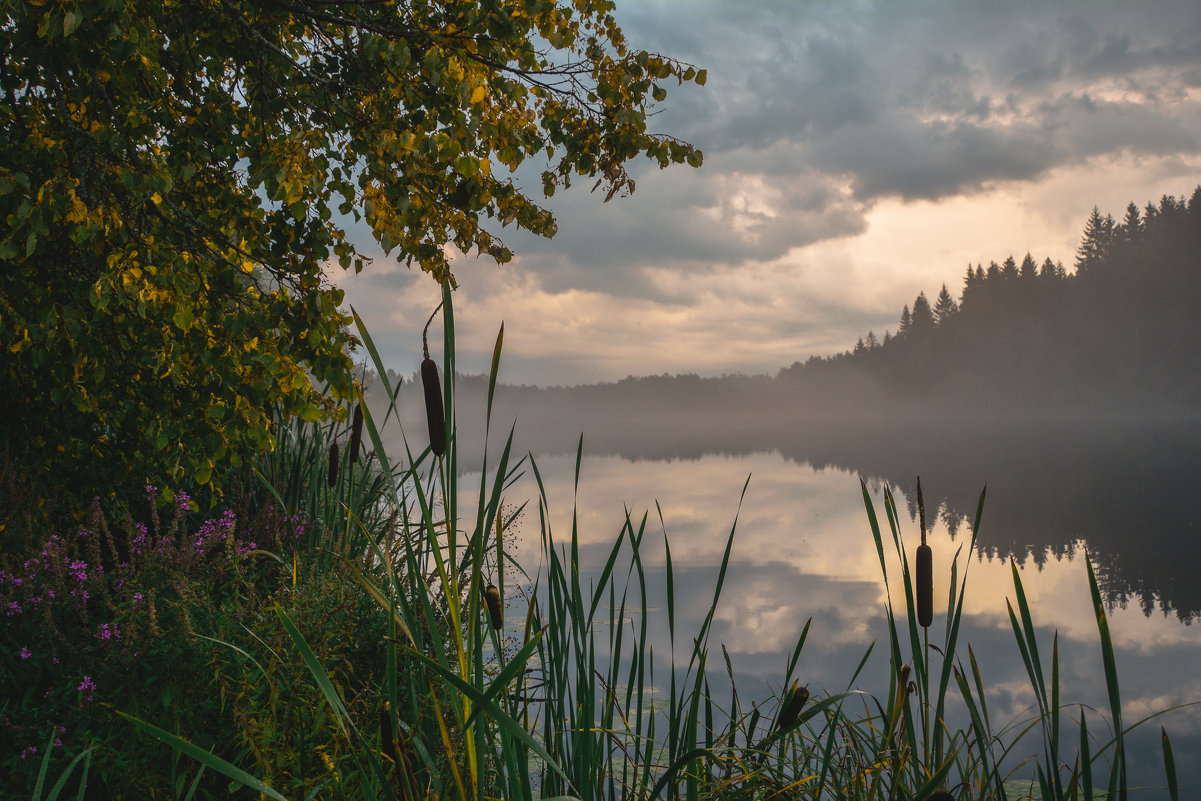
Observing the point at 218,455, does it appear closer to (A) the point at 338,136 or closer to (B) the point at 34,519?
(B) the point at 34,519

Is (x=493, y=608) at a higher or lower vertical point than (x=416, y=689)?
higher

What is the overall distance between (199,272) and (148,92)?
1.15 meters

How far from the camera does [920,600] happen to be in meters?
1.63

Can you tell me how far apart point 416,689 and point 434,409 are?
1.78m

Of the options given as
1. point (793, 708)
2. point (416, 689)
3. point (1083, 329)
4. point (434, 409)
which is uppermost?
point (1083, 329)

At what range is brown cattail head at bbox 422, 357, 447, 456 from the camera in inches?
42.3

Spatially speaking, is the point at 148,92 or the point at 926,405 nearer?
the point at 148,92

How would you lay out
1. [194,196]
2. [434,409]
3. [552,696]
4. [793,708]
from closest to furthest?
[434,409] < [793,708] < [552,696] < [194,196]

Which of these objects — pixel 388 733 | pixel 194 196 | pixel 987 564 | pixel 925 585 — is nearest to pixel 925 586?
pixel 925 585

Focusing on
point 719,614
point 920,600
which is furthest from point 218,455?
point 719,614

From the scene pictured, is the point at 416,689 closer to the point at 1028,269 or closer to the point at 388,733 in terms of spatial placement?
the point at 388,733

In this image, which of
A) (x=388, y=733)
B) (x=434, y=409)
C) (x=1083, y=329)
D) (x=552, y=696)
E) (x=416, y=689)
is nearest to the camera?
(x=434, y=409)

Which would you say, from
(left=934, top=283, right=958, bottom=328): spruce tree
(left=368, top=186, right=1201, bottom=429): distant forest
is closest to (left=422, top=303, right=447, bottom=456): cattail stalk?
(left=368, top=186, right=1201, bottom=429): distant forest

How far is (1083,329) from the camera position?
225 feet
